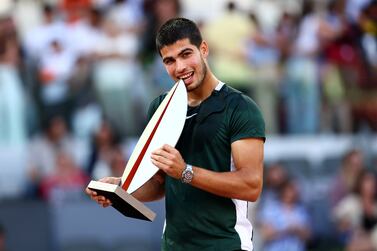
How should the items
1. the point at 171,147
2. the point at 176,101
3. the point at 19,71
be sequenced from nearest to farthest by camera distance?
the point at 171,147, the point at 176,101, the point at 19,71

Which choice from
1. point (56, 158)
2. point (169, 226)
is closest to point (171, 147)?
point (169, 226)

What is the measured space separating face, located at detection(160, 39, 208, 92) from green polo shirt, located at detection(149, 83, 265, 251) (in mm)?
165

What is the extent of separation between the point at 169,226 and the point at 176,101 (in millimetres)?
684

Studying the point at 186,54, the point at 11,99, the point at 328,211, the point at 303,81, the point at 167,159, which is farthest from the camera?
the point at 303,81

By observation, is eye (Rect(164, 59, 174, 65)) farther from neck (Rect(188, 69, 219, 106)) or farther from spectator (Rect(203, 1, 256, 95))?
spectator (Rect(203, 1, 256, 95))

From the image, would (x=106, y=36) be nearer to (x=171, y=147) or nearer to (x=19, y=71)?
(x=19, y=71)

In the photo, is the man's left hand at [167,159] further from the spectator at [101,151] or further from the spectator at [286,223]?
the spectator at [286,223]

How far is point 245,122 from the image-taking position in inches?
173

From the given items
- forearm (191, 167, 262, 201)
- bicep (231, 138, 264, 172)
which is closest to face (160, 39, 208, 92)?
bicep (231, 138, 264, 172)

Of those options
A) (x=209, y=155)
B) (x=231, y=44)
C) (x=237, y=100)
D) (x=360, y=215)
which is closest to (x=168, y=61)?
(x=237, y=100)

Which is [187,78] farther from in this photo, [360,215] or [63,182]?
[360,215]

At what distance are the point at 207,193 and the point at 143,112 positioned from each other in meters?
5.82

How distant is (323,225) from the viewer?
35.2ft

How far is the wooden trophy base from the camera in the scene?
4.13 metres
